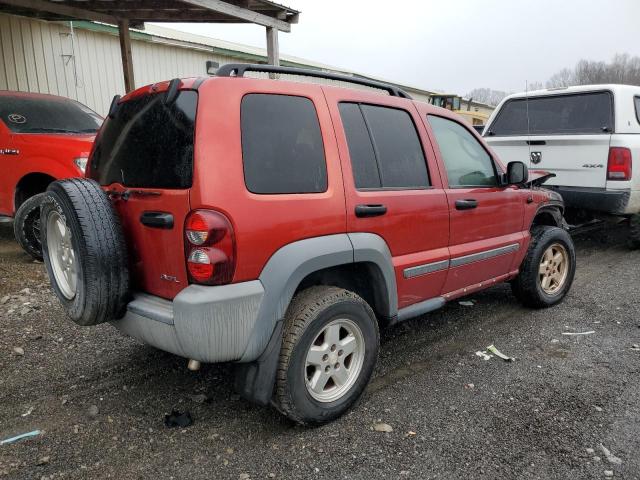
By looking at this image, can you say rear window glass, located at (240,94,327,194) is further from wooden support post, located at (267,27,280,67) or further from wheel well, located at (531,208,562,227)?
wooden support post, located at (267,27,280,67)

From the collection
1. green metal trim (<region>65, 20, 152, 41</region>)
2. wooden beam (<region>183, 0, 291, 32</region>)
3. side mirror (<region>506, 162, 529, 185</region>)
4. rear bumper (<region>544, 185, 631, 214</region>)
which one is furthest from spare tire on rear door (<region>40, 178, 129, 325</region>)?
green metal trim (<region>65, 20, 152, 41</region>)

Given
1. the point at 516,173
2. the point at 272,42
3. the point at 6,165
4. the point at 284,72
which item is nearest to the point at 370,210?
the point at 284,72

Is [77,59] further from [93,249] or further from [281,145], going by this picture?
[281,145]

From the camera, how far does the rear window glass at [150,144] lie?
7.89 feet

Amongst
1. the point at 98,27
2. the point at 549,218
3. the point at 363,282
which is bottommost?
the point at 363,282

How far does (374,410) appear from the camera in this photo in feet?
9.66

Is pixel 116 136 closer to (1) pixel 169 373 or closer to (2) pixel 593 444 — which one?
(1) pixel 169 373

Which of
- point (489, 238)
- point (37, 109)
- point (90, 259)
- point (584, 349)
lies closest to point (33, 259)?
point (37, 109)

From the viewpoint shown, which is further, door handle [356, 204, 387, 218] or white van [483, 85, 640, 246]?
white van [483, 85, 640, 246]

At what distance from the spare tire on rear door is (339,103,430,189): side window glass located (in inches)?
53.4

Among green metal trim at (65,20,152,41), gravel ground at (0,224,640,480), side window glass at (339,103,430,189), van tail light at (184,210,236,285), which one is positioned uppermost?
green metal trim at (65,20,152,41)

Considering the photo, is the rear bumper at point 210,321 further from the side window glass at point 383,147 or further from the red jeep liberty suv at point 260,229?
the side window glass at point 383,147

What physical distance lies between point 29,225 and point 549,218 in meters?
5.49

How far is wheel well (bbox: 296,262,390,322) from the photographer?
291 centimetres
